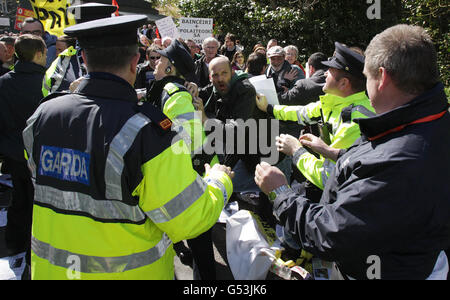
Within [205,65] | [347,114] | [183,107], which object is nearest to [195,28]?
A: [205,65]

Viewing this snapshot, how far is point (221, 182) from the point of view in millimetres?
1828

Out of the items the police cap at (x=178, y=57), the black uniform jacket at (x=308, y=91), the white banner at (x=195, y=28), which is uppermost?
the white banner at (x=195, y=28)

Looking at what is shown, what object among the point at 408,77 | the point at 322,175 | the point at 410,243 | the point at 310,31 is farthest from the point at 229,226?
the point at 310,31

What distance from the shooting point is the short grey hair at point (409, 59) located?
1.38 m

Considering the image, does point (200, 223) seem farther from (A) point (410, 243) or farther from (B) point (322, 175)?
(B) point (322, 175)

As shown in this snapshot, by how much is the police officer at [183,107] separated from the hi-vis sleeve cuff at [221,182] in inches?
25.9

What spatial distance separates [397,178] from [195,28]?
8.74 meters

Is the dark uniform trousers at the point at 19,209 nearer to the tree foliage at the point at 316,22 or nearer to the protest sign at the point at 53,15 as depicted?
the protest sign at the point at 53,15

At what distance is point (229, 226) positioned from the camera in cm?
342

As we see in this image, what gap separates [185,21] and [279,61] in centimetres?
447

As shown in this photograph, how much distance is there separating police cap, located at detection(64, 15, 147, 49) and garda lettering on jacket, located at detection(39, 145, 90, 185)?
1.57 ft

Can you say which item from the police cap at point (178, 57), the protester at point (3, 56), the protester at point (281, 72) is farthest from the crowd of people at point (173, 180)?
the protester at point (3, 56)

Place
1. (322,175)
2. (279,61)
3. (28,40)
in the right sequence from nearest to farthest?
(322,175) → (28,40) → (279,61)

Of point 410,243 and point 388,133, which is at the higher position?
point 388,133
